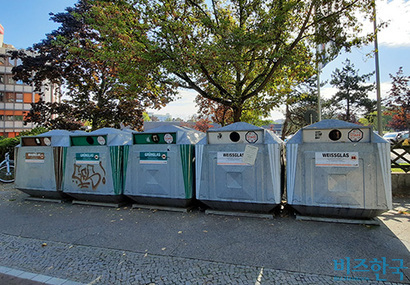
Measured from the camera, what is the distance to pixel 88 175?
547 cm

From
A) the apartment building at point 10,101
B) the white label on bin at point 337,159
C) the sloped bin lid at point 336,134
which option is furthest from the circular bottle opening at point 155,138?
the apartment building at point 10,101

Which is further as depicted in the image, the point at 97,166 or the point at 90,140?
the point at 90,140

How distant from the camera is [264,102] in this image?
920cm

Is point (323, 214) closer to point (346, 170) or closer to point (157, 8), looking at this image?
point (346, 170)

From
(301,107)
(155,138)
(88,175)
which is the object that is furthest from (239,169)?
(301,107)

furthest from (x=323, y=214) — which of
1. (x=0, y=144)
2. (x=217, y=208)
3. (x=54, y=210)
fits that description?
(x=0, y=144)

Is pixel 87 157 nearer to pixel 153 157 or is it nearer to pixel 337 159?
pixel 153 157

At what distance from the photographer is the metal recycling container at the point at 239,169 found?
4.36m

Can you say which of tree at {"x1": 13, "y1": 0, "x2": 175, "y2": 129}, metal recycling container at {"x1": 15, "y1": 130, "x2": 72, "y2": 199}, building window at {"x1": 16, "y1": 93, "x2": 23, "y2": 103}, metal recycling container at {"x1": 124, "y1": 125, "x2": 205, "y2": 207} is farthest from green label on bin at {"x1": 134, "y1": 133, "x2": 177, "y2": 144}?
building window at {"x1": 16, "y1": 93, "x2": 23, "y2": 103}

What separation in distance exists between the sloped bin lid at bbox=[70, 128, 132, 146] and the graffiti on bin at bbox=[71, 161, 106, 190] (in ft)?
1.61

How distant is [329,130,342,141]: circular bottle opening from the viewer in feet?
13.5

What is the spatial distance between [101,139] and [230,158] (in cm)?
295

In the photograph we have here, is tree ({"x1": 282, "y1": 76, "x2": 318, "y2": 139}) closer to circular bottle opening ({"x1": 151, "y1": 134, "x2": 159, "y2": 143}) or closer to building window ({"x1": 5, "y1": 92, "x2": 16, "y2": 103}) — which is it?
circular bottle opening ({"x1": 151, "y1": 134, "x2": 159, "y2": 143})

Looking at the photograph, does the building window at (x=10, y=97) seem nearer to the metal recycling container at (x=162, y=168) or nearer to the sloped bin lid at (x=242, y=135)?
the metal recycling container at (x=162, y=168)
